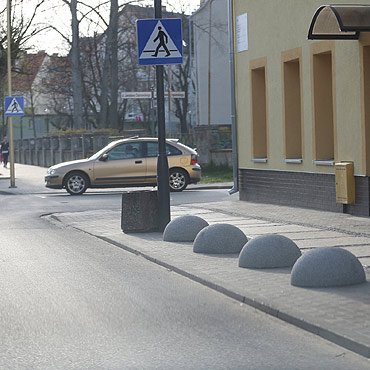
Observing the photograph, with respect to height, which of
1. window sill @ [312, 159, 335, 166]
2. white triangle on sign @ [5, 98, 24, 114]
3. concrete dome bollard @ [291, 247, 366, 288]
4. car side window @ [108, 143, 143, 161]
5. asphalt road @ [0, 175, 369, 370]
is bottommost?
asphalt road @ [0, 175, 369, 370]

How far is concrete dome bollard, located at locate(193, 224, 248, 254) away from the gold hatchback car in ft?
49.3

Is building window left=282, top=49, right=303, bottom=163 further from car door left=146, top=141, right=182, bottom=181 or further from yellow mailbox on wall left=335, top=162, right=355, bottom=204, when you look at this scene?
car door left=146, top=141, right=182, bottom=181

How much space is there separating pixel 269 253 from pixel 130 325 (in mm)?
3086

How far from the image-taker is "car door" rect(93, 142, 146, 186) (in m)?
27.3

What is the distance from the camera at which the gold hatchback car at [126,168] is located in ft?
89.5

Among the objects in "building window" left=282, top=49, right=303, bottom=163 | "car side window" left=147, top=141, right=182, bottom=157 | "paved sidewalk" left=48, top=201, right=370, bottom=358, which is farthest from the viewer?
"car side window" left=147, top=141, right=182, bottom=157

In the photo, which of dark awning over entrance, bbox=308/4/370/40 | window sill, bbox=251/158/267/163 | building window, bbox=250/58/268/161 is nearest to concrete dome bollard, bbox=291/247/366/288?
dark awning over entrance, bbox=308/4/370/40

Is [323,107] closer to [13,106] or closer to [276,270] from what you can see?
[276,270]

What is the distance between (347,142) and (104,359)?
1181 cm

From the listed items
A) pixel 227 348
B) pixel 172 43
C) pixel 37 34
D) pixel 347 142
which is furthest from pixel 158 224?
pixel 37 34

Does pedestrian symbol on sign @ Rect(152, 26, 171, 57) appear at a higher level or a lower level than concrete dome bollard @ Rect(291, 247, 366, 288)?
higher

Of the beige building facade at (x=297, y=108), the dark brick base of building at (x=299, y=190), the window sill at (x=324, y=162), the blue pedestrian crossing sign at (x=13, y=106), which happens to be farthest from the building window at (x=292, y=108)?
the blue pedestrian crossing sign at (x=13, y=106)

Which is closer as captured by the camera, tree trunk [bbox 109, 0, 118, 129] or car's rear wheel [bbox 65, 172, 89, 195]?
car's rear wheel [bbox 65, 172, 89, 195]

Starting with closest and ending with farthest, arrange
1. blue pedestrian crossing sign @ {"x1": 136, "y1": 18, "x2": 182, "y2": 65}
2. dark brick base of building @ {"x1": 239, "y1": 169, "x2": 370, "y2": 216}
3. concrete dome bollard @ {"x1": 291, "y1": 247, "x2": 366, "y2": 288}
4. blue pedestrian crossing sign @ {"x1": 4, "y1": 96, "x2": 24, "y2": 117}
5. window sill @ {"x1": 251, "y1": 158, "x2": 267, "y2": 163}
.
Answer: concrete dome bollard @ {"x1": 291, "y1": 247, "x2": 366, "y2": 288} < blue pedestrian crossing sign @ {"x1": 136, "y1": 18, "x2": 182, "y2": 65} < dark brick base of building @ {"x1": 239, "y1": 169, "x2": 370, "y2": 216} < window sill @ {"x1": 251, "y1": 158, "x2": 267, "y2": 163} < blue pedestrian crossing sign @ {"x1": 4, "y1": 96, "x2": 24, "y2": 117}
